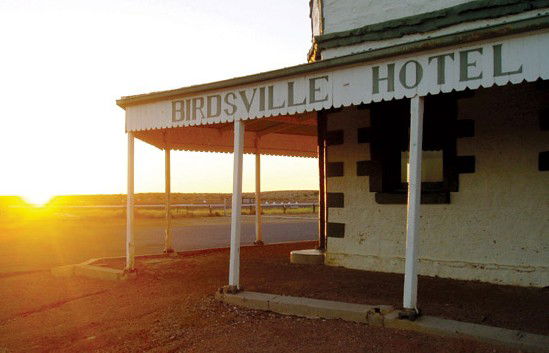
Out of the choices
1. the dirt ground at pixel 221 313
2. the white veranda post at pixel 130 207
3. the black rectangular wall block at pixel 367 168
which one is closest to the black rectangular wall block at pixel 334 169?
the black rectangular wall block at pixel 367 168

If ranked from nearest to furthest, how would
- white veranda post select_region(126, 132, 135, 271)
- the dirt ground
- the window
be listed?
the dirt ground
the window
white veranda post select_region(126, 132, 135, 271)

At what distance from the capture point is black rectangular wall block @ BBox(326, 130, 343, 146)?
346 inches

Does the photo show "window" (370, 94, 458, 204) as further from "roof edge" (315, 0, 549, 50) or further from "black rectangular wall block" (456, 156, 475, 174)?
"roof edge" (315, 0, 549, 50)

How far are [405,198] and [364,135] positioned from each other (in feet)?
3.98

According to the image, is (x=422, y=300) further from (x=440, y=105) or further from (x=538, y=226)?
(x=440, y=105)

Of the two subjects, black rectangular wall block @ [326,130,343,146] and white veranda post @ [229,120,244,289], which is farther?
black rectangular wall block @ [326,130,343,146]

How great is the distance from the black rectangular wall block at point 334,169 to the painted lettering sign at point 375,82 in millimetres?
2426

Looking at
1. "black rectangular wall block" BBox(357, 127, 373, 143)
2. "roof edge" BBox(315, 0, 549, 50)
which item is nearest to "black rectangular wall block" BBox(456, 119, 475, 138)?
"black rectangular wall block" BBox(357, 127, 373, 143)

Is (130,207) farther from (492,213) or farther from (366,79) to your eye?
(492,213)

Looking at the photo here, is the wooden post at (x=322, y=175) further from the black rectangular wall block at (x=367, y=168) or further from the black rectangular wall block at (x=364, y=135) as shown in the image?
the black rectangular wall block at (x=367, y=168)

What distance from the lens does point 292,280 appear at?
7555 millimetres

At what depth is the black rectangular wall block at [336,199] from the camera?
8.71 meters

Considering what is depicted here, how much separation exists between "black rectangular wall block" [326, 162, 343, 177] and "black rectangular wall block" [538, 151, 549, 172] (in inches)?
117

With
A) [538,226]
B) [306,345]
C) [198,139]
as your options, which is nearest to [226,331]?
[306,345]
